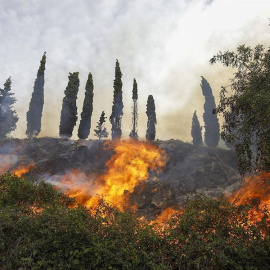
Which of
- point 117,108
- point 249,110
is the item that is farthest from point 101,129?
point 249,110

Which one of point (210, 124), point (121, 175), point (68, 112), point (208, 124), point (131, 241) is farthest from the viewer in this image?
point (208, 124)

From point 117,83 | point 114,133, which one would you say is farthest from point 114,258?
point 117,83

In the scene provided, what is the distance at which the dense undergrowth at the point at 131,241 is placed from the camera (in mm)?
7016

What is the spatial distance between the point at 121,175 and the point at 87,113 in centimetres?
1764

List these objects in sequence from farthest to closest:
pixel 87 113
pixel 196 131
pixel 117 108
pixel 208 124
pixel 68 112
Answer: pixel 196 131 → pixel 208 124 → pixel 117 108 → pixel 87 113 → pixel 68 112

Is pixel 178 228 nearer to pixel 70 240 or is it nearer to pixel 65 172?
pixel 70 240

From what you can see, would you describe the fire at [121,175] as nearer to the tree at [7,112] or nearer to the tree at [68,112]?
the tree at [68,112]

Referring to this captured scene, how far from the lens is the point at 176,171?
33.8 metres

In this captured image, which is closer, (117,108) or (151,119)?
(117,108)

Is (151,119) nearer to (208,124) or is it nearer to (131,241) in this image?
(208,124)

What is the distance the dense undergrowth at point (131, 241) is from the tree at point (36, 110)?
3803cm

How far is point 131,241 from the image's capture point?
7801 mm

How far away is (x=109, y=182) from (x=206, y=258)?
2503cm

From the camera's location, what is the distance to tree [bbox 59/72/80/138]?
43.0 metres
